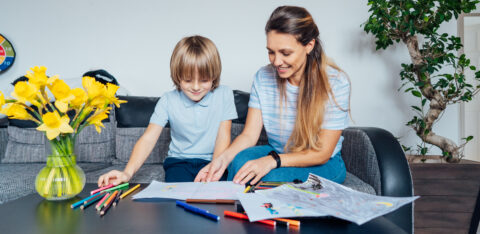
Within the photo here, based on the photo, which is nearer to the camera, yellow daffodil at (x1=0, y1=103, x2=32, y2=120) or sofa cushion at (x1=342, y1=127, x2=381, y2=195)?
yellow daffodil at (x1=0, y1=103, x2=32, y2=120)

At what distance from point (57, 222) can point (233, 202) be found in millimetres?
343

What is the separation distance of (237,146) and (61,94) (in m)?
0.65

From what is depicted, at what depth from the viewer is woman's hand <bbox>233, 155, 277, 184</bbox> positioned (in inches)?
34.5

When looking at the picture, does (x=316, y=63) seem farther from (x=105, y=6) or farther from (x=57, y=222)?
(x=105, y=6)

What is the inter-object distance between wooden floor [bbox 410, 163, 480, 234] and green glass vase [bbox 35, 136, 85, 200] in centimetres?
151

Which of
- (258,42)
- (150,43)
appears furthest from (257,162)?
(150,43)

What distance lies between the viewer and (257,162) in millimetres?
955

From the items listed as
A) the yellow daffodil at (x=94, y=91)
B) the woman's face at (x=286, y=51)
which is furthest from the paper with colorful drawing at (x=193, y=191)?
the woman's face at (x=286, y=51)

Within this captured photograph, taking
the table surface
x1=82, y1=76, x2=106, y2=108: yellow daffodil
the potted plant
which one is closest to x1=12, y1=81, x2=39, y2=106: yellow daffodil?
x1=82, y1=76, x2=106, y2=108: yellow daffodil

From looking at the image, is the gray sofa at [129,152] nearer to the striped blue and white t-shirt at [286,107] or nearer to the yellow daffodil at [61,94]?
the striped blue and white t-shirt at [286,107]

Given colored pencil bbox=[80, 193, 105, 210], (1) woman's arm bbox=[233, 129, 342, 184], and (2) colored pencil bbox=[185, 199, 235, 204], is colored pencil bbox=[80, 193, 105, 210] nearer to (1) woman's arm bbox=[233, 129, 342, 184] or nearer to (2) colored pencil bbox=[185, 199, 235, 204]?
(2) colored pencil bbox=[185, 199, 235, 204]

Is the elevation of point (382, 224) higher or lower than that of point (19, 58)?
lower

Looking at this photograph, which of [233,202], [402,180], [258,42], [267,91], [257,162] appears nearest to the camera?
[233,202]

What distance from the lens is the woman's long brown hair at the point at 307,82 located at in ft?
3.44
